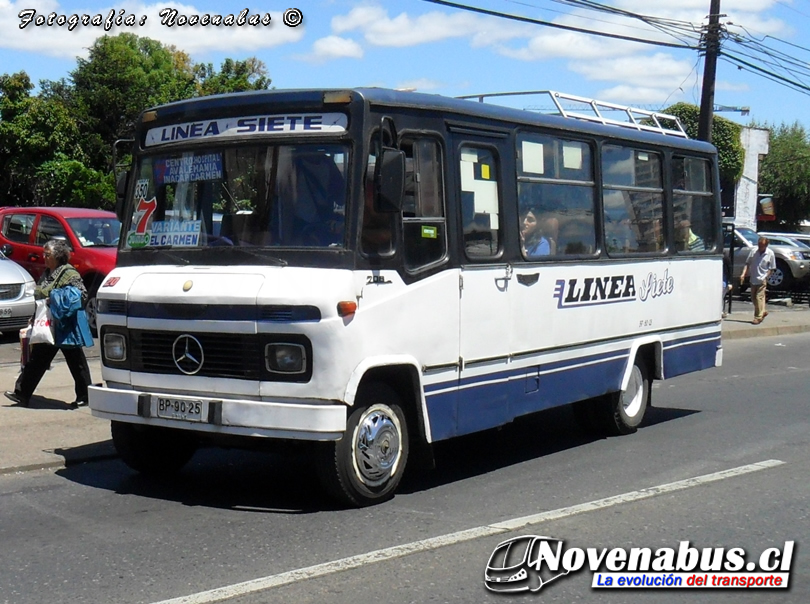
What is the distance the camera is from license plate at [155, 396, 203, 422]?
681cm

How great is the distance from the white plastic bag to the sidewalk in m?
0.69

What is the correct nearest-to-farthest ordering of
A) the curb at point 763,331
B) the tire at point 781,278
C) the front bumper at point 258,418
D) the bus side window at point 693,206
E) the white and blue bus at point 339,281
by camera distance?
the front bumper at point 258,418
the white and blue bus at point 339,281
the bus side window at point 693,206
the curb at point 763,331
the tire at point 781,278

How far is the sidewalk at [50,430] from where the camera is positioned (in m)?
8.45

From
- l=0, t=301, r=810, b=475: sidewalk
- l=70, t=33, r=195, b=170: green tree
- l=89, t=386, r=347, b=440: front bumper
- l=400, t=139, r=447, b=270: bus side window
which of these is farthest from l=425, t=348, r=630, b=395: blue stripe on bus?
l=70, t=33, r=195, b=170: green tree

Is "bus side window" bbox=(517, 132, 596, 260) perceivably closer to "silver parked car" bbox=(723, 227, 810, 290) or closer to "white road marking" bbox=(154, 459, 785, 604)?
"white road marking" bbox=(154, 459, 785, 604)

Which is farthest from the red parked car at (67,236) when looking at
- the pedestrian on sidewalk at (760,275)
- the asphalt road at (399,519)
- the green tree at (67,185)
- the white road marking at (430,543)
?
the green tree at (67,185)

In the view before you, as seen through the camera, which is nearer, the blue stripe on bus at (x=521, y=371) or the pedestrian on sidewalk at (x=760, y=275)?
the blue stripe on bus at (x=521, y=371)

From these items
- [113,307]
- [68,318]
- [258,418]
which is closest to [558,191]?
[258,418]

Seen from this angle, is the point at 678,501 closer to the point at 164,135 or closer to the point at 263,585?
the point at 263,585

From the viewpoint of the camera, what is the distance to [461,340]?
25.2ft

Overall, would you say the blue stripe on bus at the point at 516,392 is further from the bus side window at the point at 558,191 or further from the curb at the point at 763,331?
the curb at the point at 763,331

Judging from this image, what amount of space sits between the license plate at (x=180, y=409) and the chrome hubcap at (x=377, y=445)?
1.00 metres

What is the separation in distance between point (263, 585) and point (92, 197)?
28.8 metres

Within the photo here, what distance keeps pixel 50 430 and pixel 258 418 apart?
3603 millimetres
